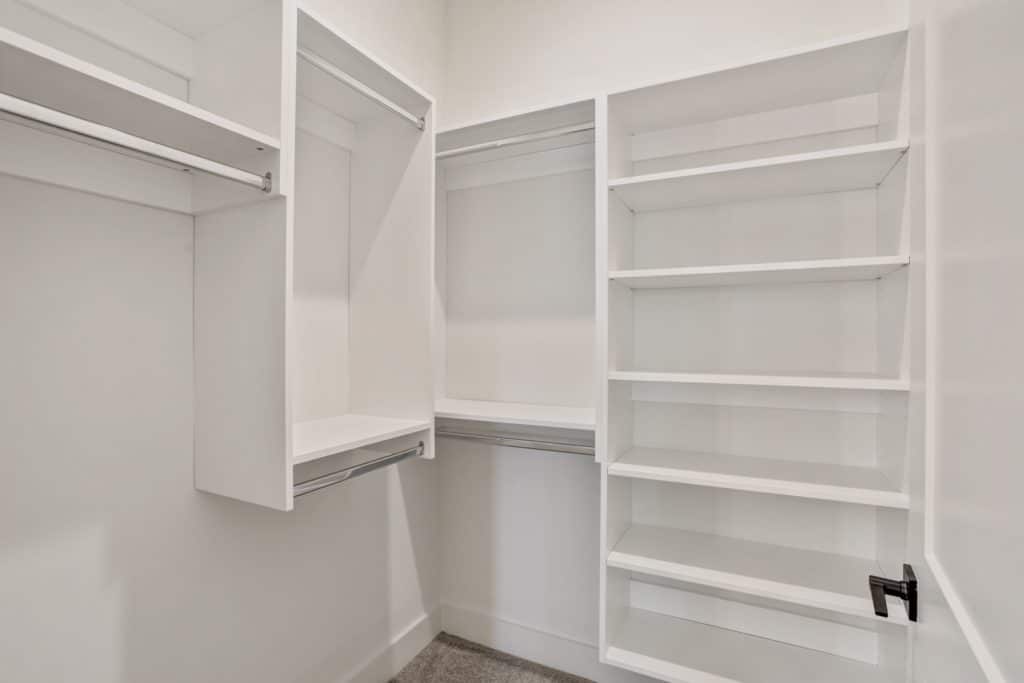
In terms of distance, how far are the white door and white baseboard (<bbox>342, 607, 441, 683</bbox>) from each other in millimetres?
1619

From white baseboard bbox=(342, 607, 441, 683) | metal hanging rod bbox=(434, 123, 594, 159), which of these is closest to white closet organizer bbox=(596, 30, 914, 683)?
metal hanging rod bbox=(434, 123, 594, 159)

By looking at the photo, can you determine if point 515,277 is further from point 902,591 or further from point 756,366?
point 902,591

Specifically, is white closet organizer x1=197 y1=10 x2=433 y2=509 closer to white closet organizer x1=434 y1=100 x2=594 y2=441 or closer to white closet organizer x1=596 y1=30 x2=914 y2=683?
white closet organizer x1=434 y1=100 x2=594 y2=441

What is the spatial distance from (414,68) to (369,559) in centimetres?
193

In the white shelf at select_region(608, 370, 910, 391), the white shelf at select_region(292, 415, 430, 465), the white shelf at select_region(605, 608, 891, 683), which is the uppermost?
the white shelf at select_region(608, 370, 910, 391)

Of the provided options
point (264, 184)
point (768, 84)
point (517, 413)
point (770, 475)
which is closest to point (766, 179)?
point (768, 84)

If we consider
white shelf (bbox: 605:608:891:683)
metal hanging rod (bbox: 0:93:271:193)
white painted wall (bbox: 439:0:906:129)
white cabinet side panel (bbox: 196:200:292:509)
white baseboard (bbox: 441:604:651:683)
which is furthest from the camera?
white baseboard (bbox: 441:604:651:683)

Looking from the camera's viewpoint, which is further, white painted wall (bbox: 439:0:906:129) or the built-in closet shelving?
white painted wall (bbox: 439:0:906:129)

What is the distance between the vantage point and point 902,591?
0.92 metres

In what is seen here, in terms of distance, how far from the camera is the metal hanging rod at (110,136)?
2.25ft

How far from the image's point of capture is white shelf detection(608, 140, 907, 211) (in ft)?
4.02

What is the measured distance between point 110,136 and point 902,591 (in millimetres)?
1610

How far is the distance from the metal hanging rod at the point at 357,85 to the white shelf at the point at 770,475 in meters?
1.25

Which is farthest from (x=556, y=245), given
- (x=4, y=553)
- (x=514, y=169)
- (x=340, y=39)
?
(x=4, y=553)
